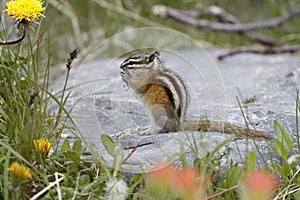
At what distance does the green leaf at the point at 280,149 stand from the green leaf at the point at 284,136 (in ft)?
0.08

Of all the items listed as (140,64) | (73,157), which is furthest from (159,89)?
(73,157)

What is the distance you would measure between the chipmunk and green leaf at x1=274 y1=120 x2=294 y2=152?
0.24 meters

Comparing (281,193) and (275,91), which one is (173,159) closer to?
(281,193)

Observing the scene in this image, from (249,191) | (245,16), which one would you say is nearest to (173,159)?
(249,191)

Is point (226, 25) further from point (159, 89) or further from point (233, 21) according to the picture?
point (159, 89)

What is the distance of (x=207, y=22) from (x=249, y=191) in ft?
13.8

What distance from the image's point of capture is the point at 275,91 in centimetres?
324

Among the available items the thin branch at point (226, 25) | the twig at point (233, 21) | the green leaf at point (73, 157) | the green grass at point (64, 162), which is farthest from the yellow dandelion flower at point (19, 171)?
the twig at point (233, 21)

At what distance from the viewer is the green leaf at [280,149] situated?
2137 millimetres

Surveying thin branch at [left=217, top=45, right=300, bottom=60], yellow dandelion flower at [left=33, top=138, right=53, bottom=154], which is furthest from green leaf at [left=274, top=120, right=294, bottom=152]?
thin branch at [left=217, top=45, right=300, bottom=60]

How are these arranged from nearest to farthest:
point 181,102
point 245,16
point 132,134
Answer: point 181,102
point 132,134
point 245,16

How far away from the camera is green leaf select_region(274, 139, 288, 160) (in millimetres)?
2137

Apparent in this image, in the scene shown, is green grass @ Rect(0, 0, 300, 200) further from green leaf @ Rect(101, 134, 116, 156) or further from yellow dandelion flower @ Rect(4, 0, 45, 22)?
yellow dandelion flower @ Rect(4, 0, 45, 22)

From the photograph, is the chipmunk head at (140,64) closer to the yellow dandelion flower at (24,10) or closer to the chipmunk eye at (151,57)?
the chipmunk eye at (151,57)
